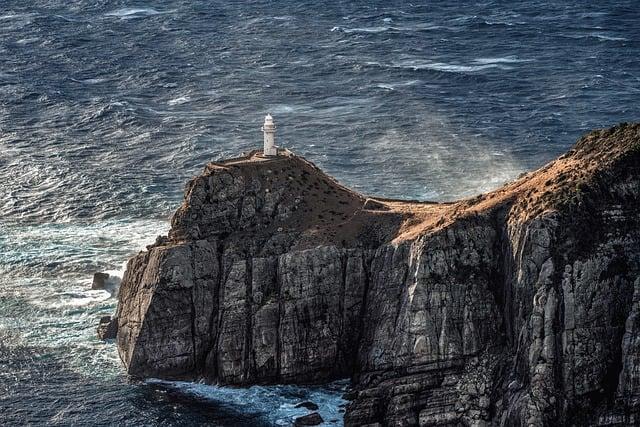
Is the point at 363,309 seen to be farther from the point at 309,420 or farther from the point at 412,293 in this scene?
the point at 309,420

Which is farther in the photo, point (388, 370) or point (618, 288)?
point (388, 370)

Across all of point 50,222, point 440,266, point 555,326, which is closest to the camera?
point 555,326

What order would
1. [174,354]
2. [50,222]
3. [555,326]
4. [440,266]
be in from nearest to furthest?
[555,326] → [440,266] → [174,354] → [50,222]

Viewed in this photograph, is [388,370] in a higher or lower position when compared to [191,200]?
lower

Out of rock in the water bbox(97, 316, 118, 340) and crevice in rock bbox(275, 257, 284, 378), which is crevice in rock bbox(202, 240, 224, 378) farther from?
rock in the water bbox(97, 316, 118, 340)

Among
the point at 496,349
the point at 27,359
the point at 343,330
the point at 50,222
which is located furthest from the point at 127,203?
the point at 496,349

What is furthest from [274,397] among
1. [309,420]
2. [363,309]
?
[363,309]

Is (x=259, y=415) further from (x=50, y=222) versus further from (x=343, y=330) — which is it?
(x=50, y=222)
